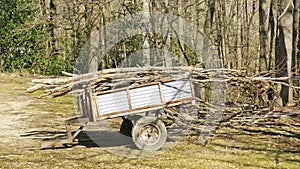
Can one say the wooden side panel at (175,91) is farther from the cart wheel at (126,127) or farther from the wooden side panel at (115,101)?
the cart wheel at (126,127)

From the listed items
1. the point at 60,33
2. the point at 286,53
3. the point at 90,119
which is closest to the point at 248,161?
the point at 90,119

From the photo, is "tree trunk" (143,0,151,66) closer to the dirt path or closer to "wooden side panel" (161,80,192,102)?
the dirt path

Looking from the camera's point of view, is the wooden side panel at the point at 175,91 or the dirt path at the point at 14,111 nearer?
the wooden side panel at the point at 175,91

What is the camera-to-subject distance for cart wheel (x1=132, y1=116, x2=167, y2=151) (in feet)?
31.6

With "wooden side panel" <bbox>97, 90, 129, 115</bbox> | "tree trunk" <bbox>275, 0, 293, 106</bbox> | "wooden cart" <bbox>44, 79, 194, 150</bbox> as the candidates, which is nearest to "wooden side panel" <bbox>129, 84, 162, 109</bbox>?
"wooden cart" <bbox>44, 79, 194, 150</bbox>

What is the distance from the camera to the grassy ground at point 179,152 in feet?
29.6

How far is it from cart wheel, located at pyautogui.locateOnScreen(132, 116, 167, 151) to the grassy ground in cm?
34

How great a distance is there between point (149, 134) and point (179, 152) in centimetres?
81

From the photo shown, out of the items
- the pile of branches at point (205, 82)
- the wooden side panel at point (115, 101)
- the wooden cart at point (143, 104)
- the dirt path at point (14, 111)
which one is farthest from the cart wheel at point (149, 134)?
the dirt path at point (14, 111)

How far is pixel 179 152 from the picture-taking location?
9.88 metres

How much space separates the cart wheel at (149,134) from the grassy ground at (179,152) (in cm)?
34

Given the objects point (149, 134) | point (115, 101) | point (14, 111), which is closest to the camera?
point (115, 101)

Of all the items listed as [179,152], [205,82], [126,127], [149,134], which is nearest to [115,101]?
[149,134]

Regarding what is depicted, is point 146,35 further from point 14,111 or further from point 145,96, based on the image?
point 145,96
